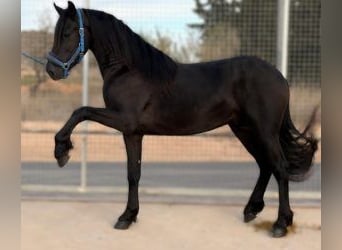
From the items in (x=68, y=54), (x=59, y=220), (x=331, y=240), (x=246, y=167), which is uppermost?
(x=68, y=54)

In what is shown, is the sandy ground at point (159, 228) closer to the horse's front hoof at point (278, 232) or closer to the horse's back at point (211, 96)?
the horse's front hoof at point (278, 232)

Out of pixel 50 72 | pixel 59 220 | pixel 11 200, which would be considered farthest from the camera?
pixel 59 220

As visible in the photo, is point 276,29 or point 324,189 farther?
point 276,29

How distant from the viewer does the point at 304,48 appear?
570 centimetres

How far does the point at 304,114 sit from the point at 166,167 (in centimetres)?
311

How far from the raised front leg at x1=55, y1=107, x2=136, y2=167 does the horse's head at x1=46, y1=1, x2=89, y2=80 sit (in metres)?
0.35

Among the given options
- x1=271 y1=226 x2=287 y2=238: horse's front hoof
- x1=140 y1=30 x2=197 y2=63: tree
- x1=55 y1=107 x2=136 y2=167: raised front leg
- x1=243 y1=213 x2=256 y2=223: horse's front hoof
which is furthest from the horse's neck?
x1=140 y1=30 x2=197 y2=63: tree

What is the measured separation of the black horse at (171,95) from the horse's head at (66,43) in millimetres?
10

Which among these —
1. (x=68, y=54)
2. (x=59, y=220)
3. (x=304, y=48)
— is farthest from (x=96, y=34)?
(x=304, y=48)

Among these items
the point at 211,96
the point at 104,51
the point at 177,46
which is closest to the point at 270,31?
the point at 177,46

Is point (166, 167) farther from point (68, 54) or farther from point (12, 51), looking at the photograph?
point (12, 51)

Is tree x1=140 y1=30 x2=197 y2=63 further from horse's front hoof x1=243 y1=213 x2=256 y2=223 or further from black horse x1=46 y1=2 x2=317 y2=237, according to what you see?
horse's front hoof x1=243 y1=213 x2=256 y2=223

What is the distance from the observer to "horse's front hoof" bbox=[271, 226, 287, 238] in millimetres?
3916

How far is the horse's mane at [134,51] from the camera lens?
3891 mm
